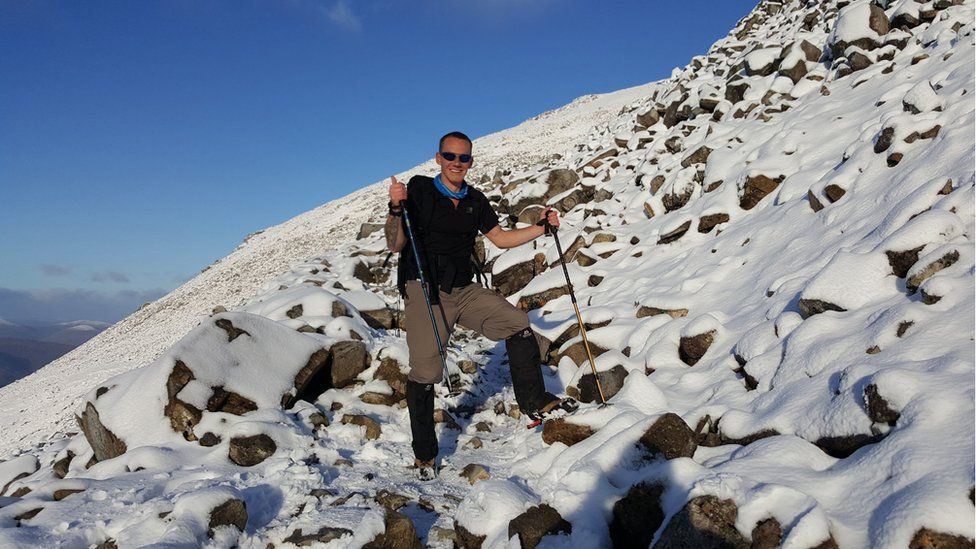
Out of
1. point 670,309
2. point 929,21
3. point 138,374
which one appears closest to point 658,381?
A: point 670,309

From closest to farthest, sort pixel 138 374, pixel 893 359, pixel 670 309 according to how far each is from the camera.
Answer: pixel 893 359 → pixel 138 374 → pixel 670 309

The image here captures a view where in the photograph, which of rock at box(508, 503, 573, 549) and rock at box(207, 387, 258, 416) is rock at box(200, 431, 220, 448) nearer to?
rock at box(207, 387, 258, 416)

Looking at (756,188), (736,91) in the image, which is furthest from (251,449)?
(736,91)

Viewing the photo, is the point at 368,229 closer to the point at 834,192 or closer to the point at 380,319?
the point at 380,319

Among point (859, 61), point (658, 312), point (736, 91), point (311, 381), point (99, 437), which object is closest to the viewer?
point (99, 437)

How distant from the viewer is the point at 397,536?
135 inches

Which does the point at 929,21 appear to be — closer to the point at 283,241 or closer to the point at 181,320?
the point at 181,320

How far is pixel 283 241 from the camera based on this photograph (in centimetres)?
2591

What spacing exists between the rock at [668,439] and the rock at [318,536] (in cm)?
225

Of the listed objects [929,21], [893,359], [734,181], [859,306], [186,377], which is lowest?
[893,359]

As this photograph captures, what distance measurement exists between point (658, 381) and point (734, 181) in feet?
18.7

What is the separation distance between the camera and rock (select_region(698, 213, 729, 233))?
8805 millimetres

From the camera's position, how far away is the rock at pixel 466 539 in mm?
3414

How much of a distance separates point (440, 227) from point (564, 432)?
2422 mm
